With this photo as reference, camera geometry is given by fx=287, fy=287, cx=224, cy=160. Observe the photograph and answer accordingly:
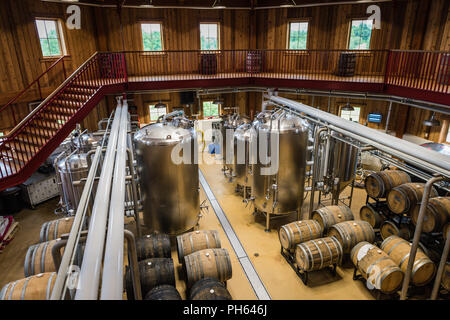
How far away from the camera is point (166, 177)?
6.94 m

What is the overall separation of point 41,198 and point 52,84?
4.99 meters

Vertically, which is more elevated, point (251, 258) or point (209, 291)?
point (209, 291)

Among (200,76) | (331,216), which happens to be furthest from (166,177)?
(200,76)

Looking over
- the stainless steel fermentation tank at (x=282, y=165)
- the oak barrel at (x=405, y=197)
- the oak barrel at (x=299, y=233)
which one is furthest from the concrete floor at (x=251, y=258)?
the oak barrel at (x=405, y=197)

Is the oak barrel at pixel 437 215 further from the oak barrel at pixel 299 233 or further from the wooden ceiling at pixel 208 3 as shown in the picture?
the wooden ceiling at pixel 208 3

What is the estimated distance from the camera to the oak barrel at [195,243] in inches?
247

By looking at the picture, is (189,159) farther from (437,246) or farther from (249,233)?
(437,246)

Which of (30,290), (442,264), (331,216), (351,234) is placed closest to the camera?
(30,290)

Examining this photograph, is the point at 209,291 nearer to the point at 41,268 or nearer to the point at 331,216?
the point at 41,268

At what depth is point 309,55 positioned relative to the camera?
49.8 feet

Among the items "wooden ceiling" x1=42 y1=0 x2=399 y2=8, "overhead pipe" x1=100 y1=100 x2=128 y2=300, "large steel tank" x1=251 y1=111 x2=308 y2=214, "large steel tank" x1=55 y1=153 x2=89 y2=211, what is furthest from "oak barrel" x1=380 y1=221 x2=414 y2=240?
"wooden ceiling" x1=42 y1=0 x2=399 y2=8

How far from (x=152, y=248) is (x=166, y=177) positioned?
1.70m

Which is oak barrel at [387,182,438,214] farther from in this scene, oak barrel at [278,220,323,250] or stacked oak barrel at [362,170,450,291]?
oak barrel at [278,220,323,250]

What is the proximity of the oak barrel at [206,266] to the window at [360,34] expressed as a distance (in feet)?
42.3
